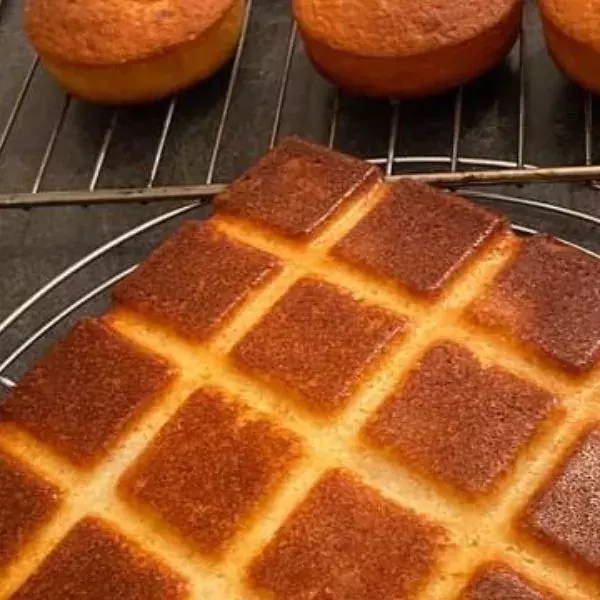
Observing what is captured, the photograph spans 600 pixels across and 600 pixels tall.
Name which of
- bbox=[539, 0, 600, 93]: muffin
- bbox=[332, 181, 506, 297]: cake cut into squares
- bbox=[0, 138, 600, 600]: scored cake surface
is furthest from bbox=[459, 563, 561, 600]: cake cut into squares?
bbox=[539, 0, 600, 93]: muffin

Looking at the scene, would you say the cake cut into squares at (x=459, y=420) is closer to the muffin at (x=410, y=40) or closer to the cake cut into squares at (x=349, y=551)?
the cake cut into squares at (x=349, y=551)

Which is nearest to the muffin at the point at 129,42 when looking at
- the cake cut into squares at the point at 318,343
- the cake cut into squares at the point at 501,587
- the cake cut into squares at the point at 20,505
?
the cake cut into squares at the point at 318,343

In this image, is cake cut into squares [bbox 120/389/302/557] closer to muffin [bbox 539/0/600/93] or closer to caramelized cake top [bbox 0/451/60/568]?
caramelized cake top [bbox 0/451/60/568]

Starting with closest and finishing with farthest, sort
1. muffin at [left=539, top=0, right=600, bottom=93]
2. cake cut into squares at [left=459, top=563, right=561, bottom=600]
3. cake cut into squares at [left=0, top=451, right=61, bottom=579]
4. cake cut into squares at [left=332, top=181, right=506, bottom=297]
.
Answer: cake cut into squares at [left=459, top=563, right=561, bottom=600] < cake cut into squares at [left=0, top=451, right=61, bottom=579] < cake cut into squares at [left=332, top=181, right=506, bottom=297] < muffin at [left=539, top=0, right=600, bottom=93]

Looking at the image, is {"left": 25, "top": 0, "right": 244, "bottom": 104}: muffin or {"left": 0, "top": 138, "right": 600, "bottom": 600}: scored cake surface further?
{"left": 25, "top": 0, "right": 244, "bottom": 104}: muffin

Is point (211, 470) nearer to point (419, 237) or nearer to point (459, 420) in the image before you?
point (459, 420)

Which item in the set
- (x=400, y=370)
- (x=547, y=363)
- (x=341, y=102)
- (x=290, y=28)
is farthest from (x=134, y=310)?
(x=290, y=28)

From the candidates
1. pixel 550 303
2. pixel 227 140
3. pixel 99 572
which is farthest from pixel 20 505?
pixel 227 140
